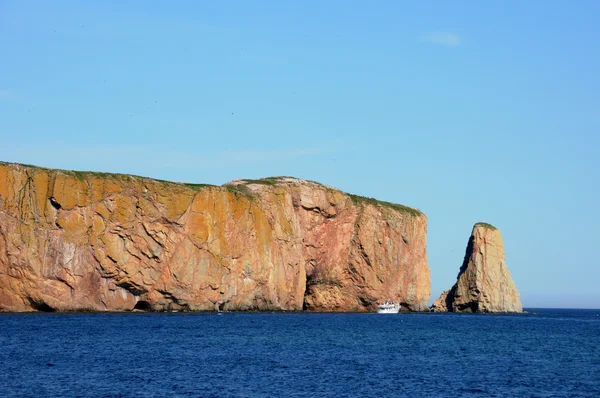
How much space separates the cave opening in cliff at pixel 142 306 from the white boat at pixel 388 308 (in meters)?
37.5

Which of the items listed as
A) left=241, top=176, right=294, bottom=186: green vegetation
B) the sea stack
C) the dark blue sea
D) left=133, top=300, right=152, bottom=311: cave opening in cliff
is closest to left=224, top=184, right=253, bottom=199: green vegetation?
left=241, top=176, right=294, bottom=186: green vegetation

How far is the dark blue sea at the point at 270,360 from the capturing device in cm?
3875

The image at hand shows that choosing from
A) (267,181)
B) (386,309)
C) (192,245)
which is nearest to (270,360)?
(192,245)

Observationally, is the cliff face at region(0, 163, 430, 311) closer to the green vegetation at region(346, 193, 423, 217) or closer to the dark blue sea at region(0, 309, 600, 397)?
the green vegetation at region(346, 193, 423, 217)

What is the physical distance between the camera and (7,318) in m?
71.8

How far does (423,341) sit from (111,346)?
27.4 meters

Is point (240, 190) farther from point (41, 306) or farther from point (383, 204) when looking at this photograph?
point (41, 306)

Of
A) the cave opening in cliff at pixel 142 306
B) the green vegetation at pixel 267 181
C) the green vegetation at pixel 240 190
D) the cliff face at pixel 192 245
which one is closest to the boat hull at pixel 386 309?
the cliff face at pixel 192 245

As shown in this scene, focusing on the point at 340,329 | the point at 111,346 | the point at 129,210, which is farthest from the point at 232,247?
the point at 111,346

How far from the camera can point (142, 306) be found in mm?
90875

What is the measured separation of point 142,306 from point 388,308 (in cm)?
3900

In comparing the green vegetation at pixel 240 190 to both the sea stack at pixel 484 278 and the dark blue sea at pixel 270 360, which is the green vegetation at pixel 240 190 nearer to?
the dark blue sea at pixel 270 360

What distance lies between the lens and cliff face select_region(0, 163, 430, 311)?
8019cm

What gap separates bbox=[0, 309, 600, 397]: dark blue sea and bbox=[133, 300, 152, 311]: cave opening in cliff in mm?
8873
